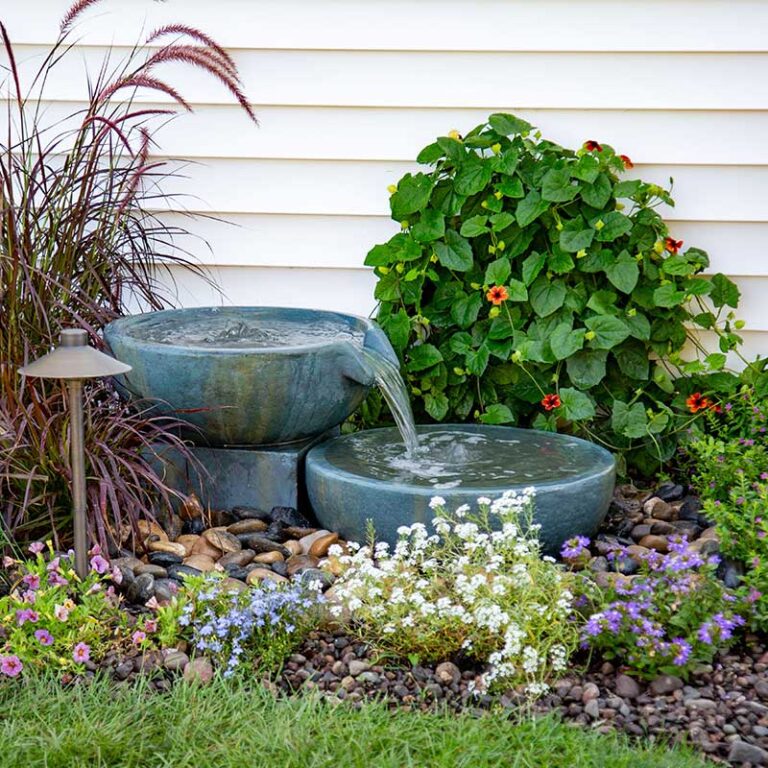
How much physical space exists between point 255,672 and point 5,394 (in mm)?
1227

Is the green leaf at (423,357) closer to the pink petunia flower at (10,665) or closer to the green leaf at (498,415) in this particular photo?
the green leaf at (498,415)

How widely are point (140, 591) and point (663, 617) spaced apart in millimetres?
1385

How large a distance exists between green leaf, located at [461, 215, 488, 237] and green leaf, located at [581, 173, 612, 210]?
0.37 m

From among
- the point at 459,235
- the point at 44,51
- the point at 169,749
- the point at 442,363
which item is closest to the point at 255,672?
the point at 169,749

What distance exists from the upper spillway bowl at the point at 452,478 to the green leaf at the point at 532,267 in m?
0.58

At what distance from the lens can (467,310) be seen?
4.16 meters

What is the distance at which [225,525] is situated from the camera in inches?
146

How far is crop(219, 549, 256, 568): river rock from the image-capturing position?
3363mm

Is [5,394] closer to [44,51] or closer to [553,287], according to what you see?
[44,51]

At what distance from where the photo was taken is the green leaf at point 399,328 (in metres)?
4.15

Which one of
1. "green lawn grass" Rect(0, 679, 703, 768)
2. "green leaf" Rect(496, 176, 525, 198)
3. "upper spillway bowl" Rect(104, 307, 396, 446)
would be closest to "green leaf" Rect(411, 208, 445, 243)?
"green leaf" Rect(496, 176, 525, 198)

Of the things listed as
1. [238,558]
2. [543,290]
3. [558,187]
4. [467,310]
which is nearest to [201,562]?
[238,558]

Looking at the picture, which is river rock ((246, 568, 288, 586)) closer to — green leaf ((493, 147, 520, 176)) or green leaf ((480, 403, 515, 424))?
green leaf ((480, 403, 515, 424))

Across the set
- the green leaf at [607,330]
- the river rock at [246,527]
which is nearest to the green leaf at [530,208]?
the green leaf at [607,330]
